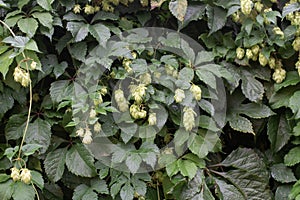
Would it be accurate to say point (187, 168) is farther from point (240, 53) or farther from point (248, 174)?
point (240, 53)

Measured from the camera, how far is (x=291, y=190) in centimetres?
135

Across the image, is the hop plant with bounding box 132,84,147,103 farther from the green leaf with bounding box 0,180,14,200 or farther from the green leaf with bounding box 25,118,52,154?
the green leaf with bounding box 0,180,14,200

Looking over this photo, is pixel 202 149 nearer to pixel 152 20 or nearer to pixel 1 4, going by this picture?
pixel 152 20

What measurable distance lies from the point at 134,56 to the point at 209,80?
0.26 metres

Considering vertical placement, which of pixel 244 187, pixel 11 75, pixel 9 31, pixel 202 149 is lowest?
pixel 244 187

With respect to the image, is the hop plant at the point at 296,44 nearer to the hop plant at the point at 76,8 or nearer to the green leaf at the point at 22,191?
the hop plant at the point at 76,8

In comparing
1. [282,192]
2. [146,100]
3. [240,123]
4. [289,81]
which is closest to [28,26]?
[146,100]

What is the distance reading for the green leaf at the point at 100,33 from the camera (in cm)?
134

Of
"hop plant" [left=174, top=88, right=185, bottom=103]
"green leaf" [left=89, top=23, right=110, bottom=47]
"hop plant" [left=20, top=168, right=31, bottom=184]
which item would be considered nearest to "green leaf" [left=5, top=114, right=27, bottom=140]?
"hop plant" [left=20, top=168, right=31, bottom=184]

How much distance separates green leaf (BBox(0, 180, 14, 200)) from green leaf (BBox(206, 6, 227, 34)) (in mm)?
833

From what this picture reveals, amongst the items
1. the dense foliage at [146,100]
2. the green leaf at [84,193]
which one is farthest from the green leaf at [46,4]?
the green leaf at [84,193]

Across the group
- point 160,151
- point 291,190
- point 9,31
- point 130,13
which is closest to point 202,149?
point 160,151

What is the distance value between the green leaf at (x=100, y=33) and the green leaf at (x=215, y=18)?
370mm

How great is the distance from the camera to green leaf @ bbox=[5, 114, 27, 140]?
1314mm
